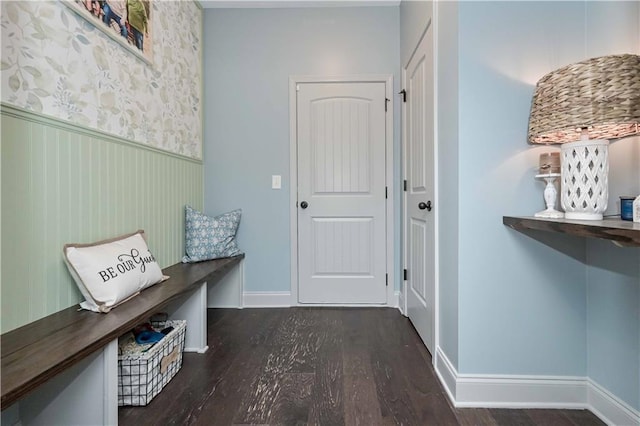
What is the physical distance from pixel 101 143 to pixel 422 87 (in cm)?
181

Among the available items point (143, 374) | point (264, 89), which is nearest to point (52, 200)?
point (143, 374)

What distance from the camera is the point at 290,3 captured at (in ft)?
8.67

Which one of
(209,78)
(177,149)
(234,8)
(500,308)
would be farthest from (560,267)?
(234,8)

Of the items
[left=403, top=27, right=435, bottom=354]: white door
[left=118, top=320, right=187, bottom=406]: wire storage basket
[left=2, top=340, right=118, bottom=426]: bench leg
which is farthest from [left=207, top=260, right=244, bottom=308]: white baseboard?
[left=2, top=340, right=118, bottom=426]: bench leg

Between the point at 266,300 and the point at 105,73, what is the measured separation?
192cm

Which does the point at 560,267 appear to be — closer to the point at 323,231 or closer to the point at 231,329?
the point at 323,231

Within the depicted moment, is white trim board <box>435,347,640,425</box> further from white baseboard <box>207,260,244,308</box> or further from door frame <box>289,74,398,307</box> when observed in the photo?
white baseboard <box>207,260,244,308</box>

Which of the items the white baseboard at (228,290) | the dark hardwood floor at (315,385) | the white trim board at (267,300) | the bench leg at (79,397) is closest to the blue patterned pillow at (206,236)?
the white baseboard at (228,290)

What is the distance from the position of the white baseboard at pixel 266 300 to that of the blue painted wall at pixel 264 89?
6 cm

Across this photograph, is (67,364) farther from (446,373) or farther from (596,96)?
(596,96)

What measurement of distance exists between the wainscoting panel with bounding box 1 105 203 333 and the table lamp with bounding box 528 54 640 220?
6.23ft

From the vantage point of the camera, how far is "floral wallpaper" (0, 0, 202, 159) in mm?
1172

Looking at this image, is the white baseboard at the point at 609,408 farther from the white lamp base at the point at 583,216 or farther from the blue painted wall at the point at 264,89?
the blue painted wall at the point at 264,89

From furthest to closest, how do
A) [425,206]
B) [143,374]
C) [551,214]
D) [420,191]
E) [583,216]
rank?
1. [420,191]
2. [425,206]
3. [143,374]
4. [551,214]
5. [583,216]
